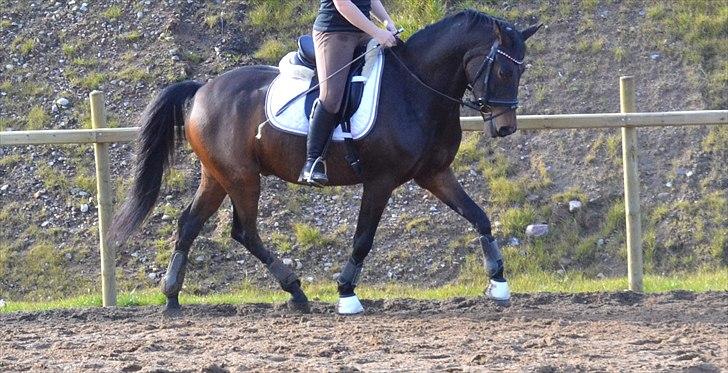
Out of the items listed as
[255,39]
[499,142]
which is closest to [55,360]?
[499,142]

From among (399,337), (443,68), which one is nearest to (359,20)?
(443,68)

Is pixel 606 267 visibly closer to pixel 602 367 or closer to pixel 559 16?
pixel 559 16

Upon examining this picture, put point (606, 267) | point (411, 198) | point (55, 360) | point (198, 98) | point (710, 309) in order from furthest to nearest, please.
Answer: point (411, 198)
point (606, 267)
point (198, 98)
point (710, 309)
point (55, 360)

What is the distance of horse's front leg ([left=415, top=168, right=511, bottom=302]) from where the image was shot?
25.8 ft

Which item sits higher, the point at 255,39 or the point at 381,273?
the point at 255,39

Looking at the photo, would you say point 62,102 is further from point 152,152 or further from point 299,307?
point 299,307

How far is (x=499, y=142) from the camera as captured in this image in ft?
38.4

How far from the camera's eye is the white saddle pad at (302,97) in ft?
24.8

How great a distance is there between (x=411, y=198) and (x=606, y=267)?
6.83ft

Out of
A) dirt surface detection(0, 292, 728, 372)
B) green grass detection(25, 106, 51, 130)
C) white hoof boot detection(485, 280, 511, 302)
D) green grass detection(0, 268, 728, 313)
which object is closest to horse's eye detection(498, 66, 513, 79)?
white hoof boot detection(485, 280, 511, 302)

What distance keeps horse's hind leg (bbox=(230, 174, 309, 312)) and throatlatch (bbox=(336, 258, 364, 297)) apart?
420mm

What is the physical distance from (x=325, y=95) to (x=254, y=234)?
1.37m

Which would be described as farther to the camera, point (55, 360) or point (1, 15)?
point (1, 15)

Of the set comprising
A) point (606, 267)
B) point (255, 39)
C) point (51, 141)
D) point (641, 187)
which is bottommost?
point (606, 267)
